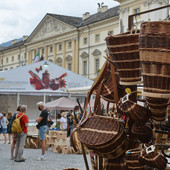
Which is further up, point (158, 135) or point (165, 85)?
point (165, 85)

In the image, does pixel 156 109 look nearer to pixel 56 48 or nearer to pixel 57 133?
pixel 57 133

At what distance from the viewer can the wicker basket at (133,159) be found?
223 centimetres

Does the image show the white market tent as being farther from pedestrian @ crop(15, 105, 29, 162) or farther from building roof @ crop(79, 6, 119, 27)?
building roof @ crop(79, 6, 119, 27)

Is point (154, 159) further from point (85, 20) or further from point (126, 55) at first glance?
point (85, 20)

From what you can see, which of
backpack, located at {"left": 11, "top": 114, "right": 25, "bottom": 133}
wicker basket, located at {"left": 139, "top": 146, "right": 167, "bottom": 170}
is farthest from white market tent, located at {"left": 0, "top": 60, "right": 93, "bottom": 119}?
wicker basket, located at {"left": 139, "top": 146, "right": 167, "bottom": 170}

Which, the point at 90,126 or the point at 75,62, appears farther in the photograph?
the point at 75,62

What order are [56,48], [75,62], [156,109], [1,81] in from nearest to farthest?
[156,109]
[1,81]
[75,62]
[56,48]

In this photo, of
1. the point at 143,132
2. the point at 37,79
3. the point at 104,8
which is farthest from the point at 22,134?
the point at 104,8

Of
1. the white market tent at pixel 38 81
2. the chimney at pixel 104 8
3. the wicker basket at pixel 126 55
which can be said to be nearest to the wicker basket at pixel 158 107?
the wicker basket at pixel 126 55

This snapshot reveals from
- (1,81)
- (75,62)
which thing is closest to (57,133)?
(1,81)

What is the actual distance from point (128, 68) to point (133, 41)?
16 cm

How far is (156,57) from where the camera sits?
1.71 metres

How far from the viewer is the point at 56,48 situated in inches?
1903

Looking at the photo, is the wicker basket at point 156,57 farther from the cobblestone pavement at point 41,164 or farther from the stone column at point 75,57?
the stone column at point 75,57
